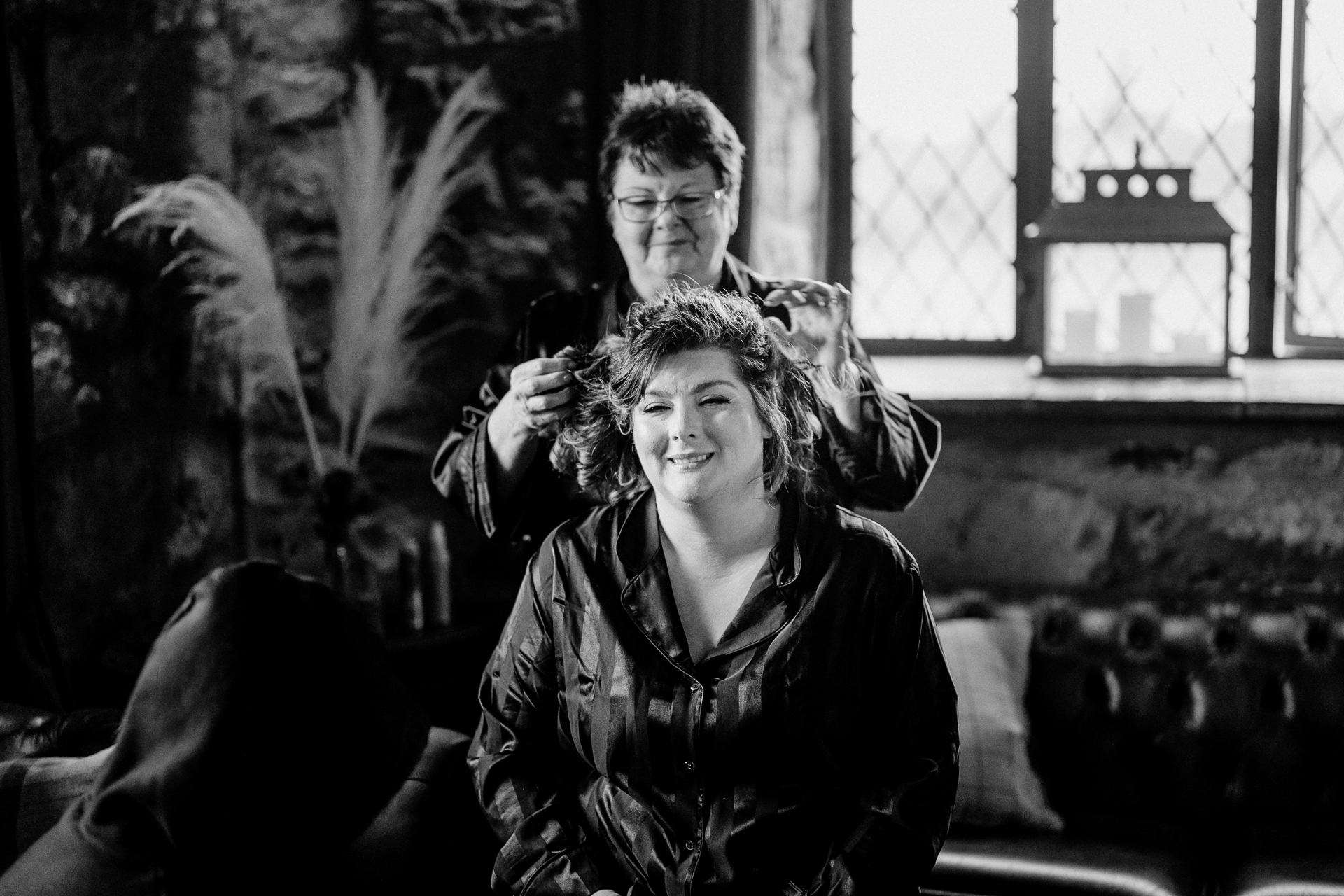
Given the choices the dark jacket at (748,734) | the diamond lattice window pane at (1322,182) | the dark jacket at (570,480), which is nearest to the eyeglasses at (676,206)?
the dark jacket at (570,480)

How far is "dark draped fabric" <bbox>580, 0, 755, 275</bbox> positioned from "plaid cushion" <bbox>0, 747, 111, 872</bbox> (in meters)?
1.66

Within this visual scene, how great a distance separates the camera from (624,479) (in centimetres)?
195

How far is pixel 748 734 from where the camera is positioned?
171cm

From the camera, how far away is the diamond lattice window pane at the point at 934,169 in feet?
10.8

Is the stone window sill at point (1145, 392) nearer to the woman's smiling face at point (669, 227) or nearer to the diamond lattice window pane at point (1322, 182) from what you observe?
the diamond lattice window pane at point (1322, 182)

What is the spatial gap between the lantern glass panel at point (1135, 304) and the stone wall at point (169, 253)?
114cm

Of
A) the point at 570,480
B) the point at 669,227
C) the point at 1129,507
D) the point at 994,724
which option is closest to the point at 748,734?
the point at 570,480

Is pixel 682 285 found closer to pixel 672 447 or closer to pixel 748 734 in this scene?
pixel 672 447

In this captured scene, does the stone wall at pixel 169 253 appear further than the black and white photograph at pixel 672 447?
Yes

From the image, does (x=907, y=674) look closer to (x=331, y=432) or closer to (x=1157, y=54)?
(x=331, y=432)

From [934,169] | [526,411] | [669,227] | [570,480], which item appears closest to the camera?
[526,411]

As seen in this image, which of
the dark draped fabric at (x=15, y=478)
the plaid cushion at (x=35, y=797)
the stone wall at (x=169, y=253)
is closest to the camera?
the plaid cushion at (x=35, y=797)

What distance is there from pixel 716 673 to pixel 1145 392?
61.6 inches

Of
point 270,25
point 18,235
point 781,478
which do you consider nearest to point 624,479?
point 781,478
